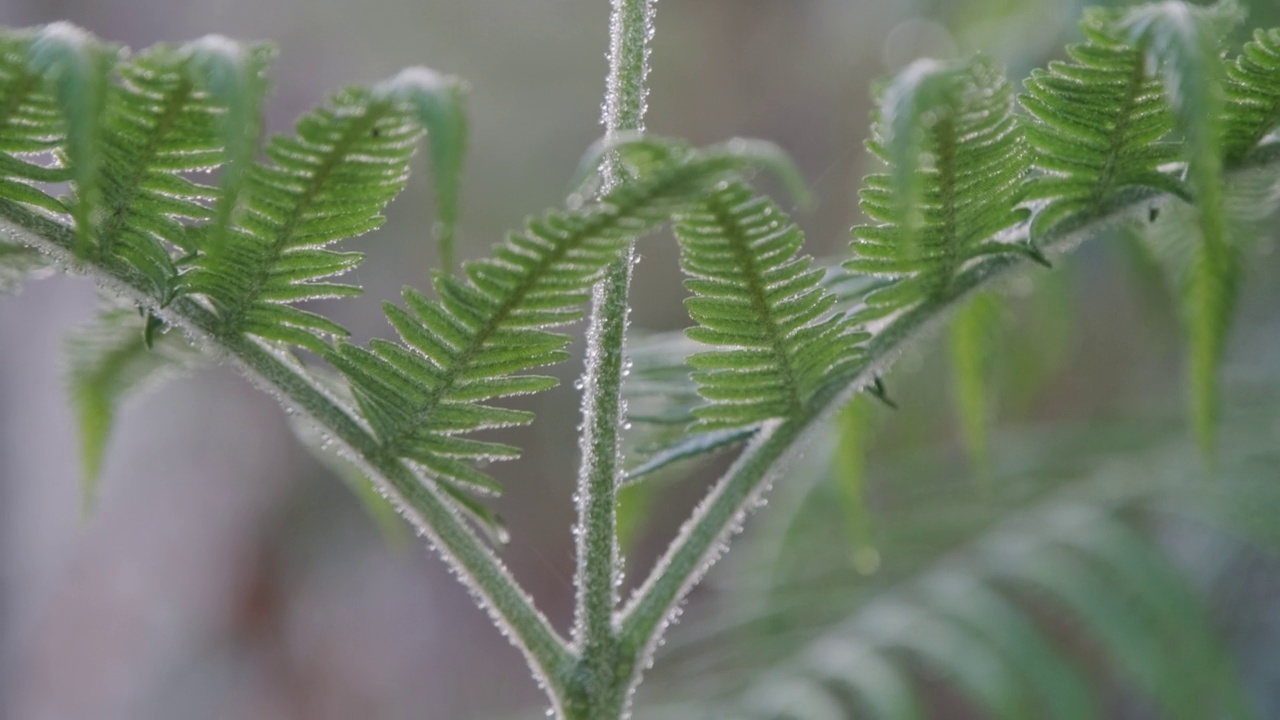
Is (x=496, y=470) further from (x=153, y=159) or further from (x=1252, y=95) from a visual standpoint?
(x=1252, y=95)

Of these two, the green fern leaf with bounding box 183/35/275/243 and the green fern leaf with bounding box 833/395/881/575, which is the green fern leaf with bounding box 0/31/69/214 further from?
the green fern leaf with bounding box 833/395/881/575

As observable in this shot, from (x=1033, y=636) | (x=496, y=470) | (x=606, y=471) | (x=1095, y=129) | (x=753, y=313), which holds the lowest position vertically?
(x=1033, y=636)

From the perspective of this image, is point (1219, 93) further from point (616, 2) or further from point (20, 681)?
point (20, 681)

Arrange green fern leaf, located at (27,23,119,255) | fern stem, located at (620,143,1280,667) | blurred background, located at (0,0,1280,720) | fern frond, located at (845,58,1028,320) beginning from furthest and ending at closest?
blurred background, located at (0,0,1280,720), fern stem, located at (620,143,1280,667), fern frond, located at (845,58,1028,320), green fern leaf, located at (27,23,119,255)

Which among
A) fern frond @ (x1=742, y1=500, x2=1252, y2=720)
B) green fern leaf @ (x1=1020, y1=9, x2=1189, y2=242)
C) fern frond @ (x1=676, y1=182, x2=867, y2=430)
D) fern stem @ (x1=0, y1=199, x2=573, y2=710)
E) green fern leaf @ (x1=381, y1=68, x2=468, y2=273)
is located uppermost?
green fern leaf @ (x1=1020, y1=9, x2=1189, y2=242)

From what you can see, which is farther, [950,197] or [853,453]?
[853,453]

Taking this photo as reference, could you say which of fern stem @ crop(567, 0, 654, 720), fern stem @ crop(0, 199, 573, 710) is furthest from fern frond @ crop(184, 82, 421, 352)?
fern stem @ crop(567, 0, 654, 720)

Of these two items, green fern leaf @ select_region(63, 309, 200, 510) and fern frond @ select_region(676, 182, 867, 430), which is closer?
fern frond @ select_region(676, 182, 867, 430)

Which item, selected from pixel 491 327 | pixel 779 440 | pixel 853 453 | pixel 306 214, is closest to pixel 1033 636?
pixel 853 453
